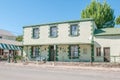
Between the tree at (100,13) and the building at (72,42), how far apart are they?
1586 centimetres

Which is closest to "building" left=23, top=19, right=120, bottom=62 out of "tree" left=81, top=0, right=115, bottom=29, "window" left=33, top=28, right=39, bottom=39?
"window" left=33, top=28, right=39, bottom=39

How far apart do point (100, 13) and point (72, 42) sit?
62.8ft

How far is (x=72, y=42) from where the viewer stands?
2936cm

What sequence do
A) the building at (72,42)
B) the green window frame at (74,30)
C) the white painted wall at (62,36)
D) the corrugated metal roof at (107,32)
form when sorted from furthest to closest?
the green window frame at (74,30) → the white painted wall at (62,36) → the building at (72,42) → the corrugated metal roof at (107,32)

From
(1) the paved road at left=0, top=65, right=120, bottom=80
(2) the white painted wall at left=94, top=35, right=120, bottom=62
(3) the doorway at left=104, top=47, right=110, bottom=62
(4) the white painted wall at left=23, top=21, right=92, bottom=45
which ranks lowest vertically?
(1) the paved road at left=0, top=65, right=120, bottom=80

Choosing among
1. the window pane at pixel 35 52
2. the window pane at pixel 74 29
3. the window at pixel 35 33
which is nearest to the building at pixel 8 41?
the window pane at pixel 35 52

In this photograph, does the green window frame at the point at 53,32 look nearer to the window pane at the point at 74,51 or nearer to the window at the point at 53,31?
the window at the point at 53,31

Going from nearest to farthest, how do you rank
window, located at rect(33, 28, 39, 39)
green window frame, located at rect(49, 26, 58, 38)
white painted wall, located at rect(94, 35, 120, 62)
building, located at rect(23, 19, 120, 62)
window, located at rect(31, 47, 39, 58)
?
1. white painted wall, located at rect(94, 35, 120, 62)
2. building, located at rect(23, 19, 120, 62)
3. green window frame, located at rect(49, 26, 58, 38)
4. window, located at rect(31, 47, 39, 58)
5. window, located at rect(33, 28, 39, 39)

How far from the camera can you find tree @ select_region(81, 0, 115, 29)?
4566cm

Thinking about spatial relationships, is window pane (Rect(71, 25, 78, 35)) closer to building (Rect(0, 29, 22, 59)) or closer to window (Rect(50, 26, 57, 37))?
window (Rect(50, 26, 57, 37))

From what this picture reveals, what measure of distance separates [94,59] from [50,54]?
7.15 metres

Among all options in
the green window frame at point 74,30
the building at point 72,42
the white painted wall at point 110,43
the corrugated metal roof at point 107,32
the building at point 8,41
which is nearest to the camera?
the white painted wall at point 110,43

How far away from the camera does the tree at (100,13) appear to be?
4566 centimetres

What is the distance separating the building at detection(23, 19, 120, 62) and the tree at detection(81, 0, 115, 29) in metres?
15.9
